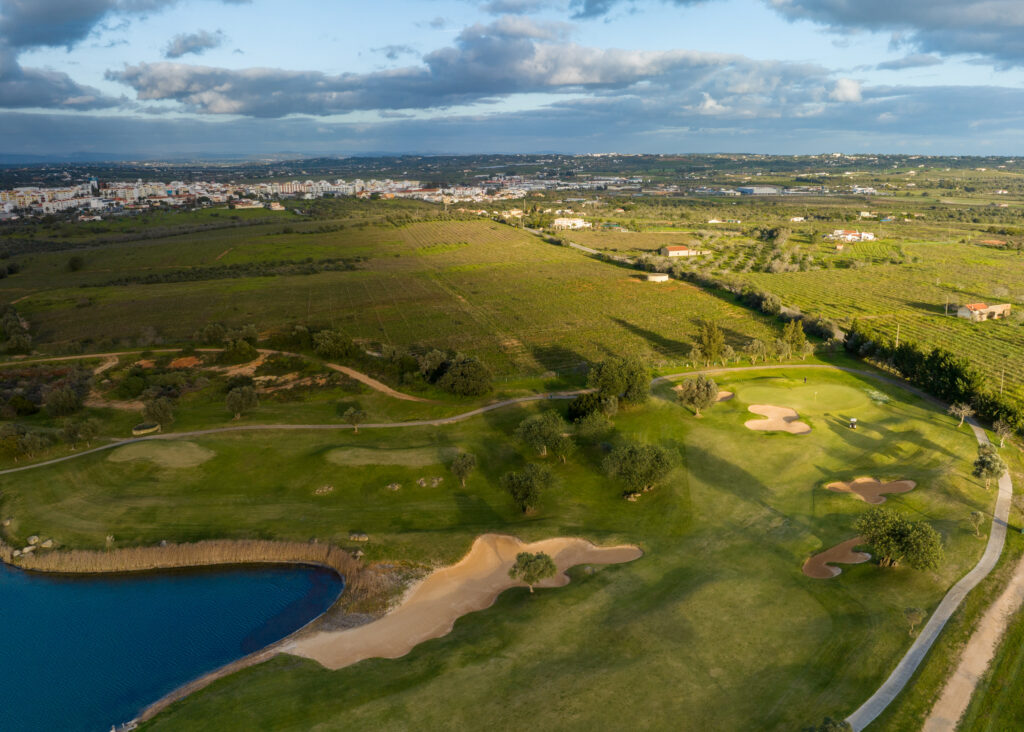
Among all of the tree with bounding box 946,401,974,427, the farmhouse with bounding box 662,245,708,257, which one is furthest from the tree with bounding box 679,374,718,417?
the farmhouse with bounding box 662,245,708,257

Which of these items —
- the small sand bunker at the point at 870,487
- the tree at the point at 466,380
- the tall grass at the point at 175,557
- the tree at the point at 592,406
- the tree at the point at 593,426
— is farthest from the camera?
the tree at the point at 466,380

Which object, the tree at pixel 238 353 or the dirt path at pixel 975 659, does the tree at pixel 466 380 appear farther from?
the dirt path at pixel 975 659

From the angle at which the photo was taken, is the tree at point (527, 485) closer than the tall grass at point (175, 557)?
No

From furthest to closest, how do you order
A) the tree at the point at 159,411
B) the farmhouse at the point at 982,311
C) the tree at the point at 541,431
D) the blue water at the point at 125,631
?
1. the farmhouse at the point at 982,311
2. the tree at the point at 159,411
3. the tree at the point at 541,431
4. the blue water at the point at 125,631

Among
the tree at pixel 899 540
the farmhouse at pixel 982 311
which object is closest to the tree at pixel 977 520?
the tree at pixel 899 540

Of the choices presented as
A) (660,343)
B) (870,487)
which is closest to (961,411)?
(870,487)

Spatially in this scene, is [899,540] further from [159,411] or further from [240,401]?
[159,411]

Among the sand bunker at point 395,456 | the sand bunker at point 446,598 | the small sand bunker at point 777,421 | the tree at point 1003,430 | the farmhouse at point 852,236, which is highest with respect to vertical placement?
the farmhouse at point 852,236
